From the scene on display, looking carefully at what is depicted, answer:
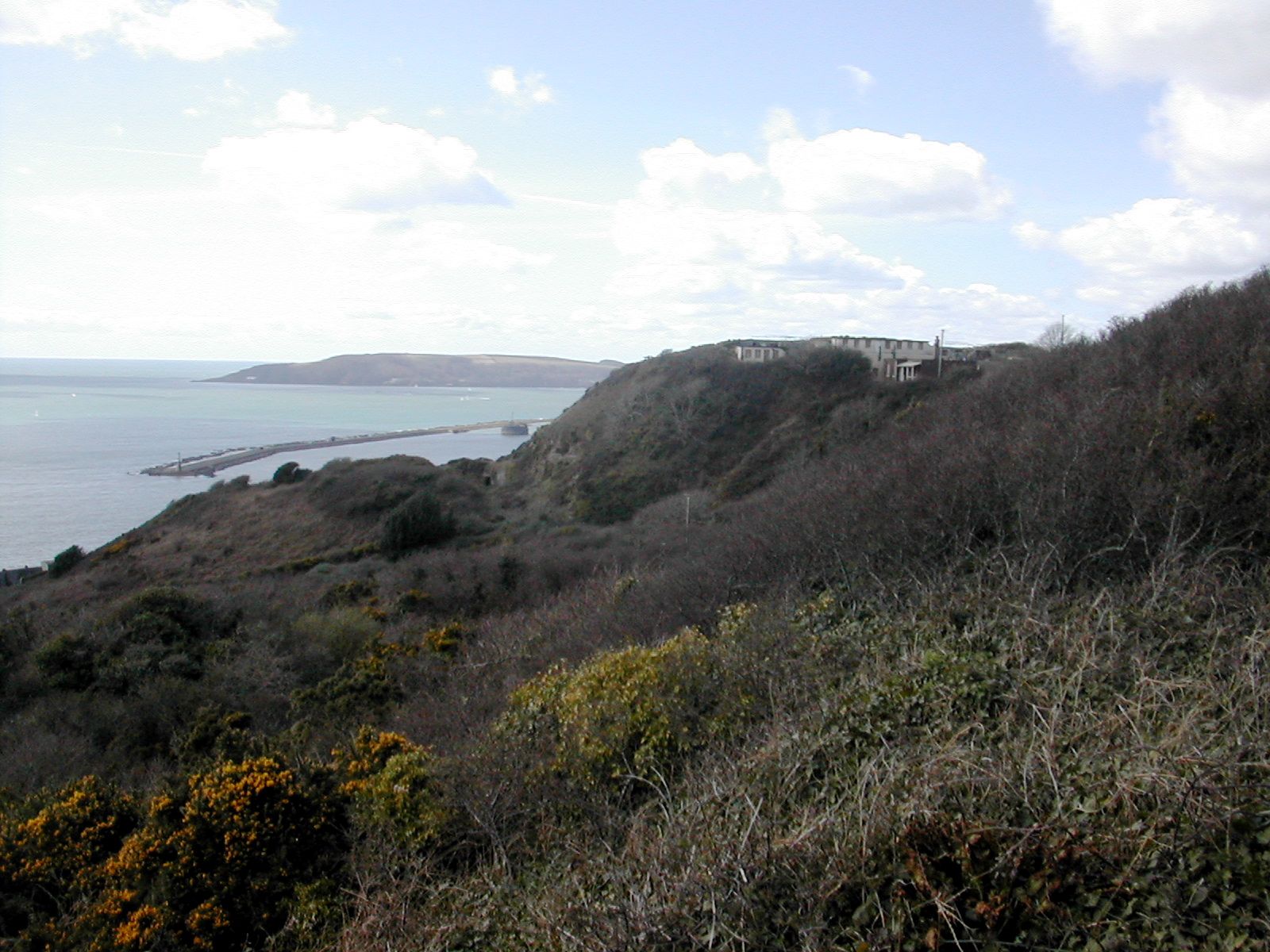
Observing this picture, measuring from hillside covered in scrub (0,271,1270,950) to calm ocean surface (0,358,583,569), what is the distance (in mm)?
29789

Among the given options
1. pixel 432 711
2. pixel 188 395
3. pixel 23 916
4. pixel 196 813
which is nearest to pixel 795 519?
pixel 432 711

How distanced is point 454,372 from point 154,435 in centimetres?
6258

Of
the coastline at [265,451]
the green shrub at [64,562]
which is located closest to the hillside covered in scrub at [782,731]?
the green shrub at [64,562]

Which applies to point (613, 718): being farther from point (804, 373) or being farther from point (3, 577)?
point (804, 373)

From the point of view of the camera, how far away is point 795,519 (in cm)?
1152

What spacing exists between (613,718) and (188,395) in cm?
15329

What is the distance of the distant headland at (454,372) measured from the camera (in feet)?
448

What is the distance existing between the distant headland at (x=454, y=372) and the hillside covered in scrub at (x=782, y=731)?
115011 mm

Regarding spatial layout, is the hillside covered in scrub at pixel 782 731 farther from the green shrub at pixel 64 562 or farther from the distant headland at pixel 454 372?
the distant headland at pixel 454 372

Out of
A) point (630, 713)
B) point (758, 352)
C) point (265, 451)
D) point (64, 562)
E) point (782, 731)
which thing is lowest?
point (64, 562)

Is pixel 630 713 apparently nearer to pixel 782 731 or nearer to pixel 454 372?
pixel 782 731

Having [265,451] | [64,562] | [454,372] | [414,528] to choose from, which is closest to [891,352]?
[414,528]

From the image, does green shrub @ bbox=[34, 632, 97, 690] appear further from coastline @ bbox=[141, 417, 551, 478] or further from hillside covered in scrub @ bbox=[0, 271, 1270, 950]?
coastline @ bbox=[141, 417, 551, 478]

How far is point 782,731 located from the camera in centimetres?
527
